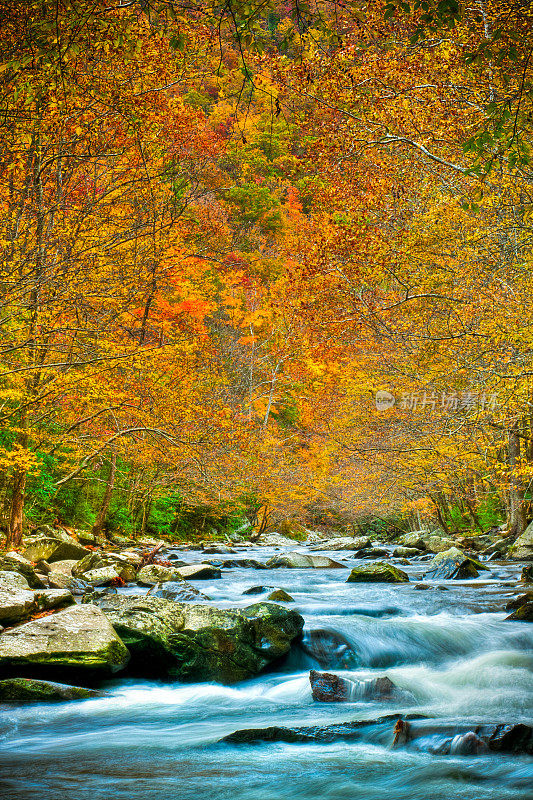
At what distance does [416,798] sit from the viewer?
372 cm

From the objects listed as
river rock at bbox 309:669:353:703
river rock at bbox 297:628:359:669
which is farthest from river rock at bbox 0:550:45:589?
river rock at bbox 309:669:353:703

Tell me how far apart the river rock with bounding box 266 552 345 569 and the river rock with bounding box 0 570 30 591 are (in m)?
8.19

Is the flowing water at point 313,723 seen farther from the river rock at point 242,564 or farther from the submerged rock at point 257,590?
the river rock at point 242,564

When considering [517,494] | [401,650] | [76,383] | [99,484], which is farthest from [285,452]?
[401,650]

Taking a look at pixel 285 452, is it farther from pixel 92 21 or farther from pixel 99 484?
pixel 92 21

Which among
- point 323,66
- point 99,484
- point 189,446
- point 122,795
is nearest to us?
point 122,795

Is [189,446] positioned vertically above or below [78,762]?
above

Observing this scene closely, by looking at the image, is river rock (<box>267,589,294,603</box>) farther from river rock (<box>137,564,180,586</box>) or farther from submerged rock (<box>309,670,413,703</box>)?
submerged rock (<box>309,670,413,703</box>)

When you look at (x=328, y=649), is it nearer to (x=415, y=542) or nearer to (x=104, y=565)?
(x=104, y=565)

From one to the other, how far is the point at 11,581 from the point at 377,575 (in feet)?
23.5

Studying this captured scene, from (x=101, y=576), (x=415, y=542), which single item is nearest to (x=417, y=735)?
(x=101, y=576)

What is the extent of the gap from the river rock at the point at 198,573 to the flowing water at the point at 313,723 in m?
3.09

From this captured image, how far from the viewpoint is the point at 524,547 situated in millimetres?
14891

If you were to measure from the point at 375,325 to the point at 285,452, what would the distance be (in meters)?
13.5
